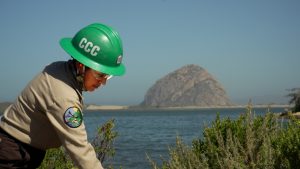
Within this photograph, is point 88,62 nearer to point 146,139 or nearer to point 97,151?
point 97,151

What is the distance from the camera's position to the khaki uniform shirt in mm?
3049

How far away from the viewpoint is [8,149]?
334cm

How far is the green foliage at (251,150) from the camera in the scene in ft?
18.9

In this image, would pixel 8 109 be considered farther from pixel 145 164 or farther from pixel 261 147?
pixel 145 164

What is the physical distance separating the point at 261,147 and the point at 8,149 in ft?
12.7

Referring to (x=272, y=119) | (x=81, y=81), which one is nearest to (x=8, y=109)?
(x=81, y=81)

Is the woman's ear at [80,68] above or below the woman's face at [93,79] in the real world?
above

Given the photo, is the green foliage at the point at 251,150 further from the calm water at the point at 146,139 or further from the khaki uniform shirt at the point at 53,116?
the khaki uniform shirt at the point at 53,116

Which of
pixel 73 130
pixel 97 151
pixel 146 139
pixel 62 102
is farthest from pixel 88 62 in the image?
pixel 146 139

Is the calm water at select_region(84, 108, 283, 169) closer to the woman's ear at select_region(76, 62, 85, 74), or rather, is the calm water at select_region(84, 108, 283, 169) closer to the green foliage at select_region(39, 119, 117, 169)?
the green foliage at select_region(39, 119, 117, 169)

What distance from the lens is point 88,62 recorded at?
321cm

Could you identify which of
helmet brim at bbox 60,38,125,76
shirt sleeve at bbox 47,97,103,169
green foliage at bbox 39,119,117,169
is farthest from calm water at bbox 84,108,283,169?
shirt sleeve at bbox 47,97,103,169

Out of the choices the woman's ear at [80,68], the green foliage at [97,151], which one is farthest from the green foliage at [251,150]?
the woman's ear at [80,68]

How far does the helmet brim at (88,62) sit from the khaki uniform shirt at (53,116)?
13cm
